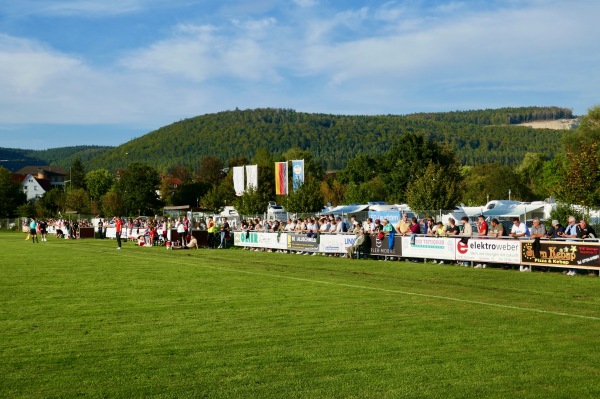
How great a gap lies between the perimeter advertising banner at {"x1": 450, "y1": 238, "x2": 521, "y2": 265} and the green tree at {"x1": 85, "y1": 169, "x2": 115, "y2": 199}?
141 metres

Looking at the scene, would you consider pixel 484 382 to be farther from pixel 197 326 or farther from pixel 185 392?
pixel 197 326

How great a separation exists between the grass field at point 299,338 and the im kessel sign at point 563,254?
2040 mm

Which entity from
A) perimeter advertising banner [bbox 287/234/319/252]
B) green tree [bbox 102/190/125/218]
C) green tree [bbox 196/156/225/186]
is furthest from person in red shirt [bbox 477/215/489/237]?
green tree [bbox 196/156/225/186]

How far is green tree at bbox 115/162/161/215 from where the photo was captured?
118 m

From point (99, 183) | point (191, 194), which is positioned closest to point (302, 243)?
point (191, 194)

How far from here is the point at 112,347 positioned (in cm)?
967

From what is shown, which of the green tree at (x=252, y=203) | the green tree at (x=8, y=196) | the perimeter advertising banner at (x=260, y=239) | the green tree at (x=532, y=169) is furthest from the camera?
the green tree at (x=532, y=169)

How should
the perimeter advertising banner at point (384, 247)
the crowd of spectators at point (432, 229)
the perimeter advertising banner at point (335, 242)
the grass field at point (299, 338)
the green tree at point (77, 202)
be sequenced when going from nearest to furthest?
the grass field at point (299, 338), the crowd of spectators at point (432, 229), the perimeter advertising banner at point (384, 247), the perimeter advertising banner at point (335, 242), the green tree at point (77, 202)

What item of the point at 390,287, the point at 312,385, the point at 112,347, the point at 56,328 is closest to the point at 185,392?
the point at 312,385

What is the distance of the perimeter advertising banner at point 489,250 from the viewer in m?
23.5

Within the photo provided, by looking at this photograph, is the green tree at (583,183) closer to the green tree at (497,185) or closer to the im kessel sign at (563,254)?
the im kessel sign at (563,254)

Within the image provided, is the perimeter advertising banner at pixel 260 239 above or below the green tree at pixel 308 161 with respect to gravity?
below

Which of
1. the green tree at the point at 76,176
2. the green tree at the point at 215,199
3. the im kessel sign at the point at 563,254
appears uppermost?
the green tree at the point at 76,176

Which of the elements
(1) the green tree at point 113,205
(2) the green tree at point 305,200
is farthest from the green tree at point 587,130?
(1) the green tree at point 113,205
